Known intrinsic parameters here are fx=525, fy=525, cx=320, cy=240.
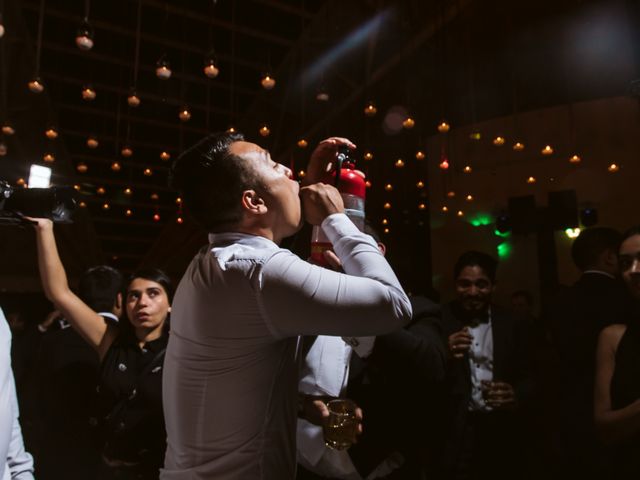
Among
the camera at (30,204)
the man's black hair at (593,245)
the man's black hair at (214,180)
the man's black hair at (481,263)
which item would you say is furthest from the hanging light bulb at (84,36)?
the man's black hair at (593,245)

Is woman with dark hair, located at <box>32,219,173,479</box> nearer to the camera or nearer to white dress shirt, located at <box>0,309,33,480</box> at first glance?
the camera

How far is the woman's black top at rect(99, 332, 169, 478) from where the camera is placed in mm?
2072

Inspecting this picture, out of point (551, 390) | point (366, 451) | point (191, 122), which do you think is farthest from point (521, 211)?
point (366, 451)

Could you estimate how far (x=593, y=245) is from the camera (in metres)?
3.12

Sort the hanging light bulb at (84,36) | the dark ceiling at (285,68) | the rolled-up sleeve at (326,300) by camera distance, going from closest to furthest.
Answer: the rolled-up sleeve at (326,300) → the hanging light bulb at (84,36) → the dark ceiling at (285,68)

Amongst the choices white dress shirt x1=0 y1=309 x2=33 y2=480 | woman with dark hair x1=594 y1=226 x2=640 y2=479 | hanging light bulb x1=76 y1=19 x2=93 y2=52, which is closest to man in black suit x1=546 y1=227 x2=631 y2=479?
woman with dark hair x1=594 y1=226 x2=640 y2=479

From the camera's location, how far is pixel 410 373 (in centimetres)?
164

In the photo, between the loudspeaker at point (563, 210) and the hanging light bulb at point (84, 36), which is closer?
the hanging light bulb at point (84, 36)

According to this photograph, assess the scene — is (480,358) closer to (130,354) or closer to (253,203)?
(130,354)

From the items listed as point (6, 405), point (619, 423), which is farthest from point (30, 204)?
point (619, 423)

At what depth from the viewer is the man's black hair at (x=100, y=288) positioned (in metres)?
2.95

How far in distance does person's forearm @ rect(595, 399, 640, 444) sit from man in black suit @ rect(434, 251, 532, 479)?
38 cm

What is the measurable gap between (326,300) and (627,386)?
153 centimetres

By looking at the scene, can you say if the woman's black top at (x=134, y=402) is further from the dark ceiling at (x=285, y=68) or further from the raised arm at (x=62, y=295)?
the dark ceiling at (x=285, y=68)
